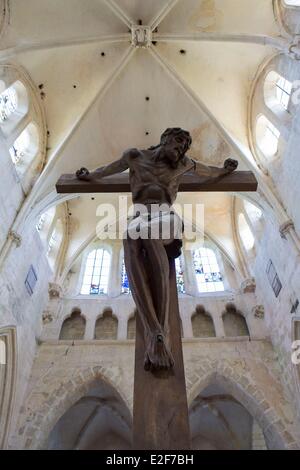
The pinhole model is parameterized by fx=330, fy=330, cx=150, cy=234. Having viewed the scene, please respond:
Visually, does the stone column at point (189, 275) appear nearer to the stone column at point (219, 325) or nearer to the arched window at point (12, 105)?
the stone column at point (219, 325)

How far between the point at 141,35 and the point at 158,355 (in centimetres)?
1216

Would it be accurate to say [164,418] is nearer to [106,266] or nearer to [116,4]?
[106,266]

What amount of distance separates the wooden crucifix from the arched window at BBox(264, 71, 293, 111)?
26.4 ft

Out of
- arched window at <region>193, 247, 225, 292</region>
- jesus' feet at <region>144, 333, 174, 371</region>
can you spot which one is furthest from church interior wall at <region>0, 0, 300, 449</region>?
jesus' feet at <region>144, 333, 174, 371</region>

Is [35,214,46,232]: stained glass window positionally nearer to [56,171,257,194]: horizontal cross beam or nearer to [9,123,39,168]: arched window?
[9,123,39,168]: arched window

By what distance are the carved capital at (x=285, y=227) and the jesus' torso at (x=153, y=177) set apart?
21.0 ft

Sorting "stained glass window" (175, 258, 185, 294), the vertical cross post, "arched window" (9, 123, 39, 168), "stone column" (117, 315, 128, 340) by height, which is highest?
"arched window" (9, 123, 39, 168)

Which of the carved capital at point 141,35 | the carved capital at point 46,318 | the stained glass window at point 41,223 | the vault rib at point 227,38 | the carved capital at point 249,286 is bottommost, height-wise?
the carved capital at point 46,318

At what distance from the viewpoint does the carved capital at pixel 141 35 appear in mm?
11266

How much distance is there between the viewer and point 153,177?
8.49 ft

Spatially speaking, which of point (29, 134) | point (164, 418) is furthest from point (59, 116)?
point (164, 418)

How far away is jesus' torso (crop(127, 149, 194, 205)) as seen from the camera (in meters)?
2.49

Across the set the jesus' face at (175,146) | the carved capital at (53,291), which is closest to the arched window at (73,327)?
the carved capital at (53,291)

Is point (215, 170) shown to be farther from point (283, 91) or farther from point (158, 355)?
point (283, 91)
